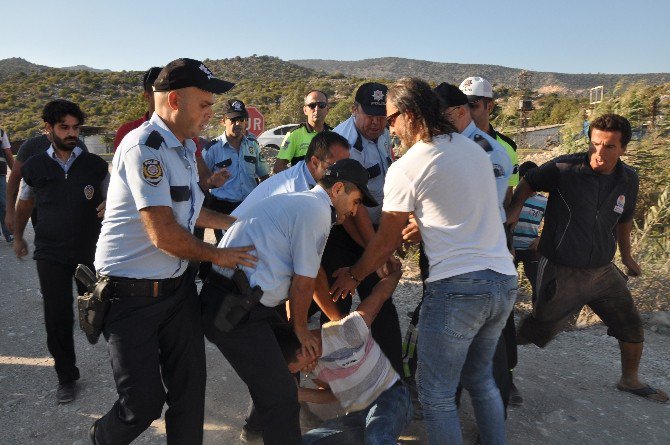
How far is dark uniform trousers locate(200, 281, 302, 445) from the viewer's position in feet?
7.29

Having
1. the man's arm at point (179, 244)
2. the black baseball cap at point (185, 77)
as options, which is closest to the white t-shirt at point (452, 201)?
the man's arm at point (179, 244)

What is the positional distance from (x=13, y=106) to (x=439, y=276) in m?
51.0

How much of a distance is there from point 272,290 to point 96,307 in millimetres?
745

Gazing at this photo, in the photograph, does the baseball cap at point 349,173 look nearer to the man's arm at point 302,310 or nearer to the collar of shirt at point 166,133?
the man's arm at point 302,310

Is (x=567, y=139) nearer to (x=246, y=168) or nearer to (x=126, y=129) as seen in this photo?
(x=246, y=168)

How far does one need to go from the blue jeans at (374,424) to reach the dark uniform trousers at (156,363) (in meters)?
0.62

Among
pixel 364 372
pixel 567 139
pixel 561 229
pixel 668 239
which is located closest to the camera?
pixel 364 372

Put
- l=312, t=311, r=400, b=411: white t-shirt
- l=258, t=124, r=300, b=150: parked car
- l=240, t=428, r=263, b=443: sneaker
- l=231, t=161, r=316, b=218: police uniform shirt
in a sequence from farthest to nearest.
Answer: l=258, t=124, r=300, b=150: parked car, l=240, t=428, r=263, b=443: sneaker, l=231, t=161, r=316, b=218: police uniform shirt, l=312, t=311, r=400, b=411: white t-shirt

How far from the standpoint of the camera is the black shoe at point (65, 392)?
3242 mm

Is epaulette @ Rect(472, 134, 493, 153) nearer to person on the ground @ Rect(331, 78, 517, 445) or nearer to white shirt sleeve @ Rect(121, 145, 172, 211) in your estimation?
person on the ground @ Rect(331, 78, 517, 445)

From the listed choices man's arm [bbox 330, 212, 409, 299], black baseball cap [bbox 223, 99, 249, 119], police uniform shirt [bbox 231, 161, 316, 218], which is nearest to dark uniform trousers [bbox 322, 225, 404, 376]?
man's arm [bbox 330, 212, 409, 299]

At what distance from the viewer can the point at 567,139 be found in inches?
315

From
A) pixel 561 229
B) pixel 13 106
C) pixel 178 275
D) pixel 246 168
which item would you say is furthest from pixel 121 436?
pixel 13 106

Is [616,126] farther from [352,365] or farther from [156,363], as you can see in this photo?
[156,363]
